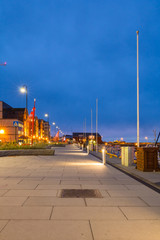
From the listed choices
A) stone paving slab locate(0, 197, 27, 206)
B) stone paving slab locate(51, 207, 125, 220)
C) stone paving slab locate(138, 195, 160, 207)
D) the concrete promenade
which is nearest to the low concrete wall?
the concrete promenade

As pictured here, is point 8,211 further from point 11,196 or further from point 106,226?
point 106,226

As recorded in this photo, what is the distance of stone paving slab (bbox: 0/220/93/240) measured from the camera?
434cm

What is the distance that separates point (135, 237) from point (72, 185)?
17.2ft

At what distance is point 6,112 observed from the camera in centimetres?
10019

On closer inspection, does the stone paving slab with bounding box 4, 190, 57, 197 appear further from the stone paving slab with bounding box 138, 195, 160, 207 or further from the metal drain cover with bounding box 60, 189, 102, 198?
the stone paving slab with bounding box 138, 195, 160, 207

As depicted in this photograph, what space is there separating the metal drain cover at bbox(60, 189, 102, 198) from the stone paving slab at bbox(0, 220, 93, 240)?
245cm

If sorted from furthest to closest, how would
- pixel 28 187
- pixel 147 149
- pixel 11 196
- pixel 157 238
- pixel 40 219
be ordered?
pixel 147 149 < pixel 28 187 < pixel 11 196 < pixel 40 219 < pixel 157 238

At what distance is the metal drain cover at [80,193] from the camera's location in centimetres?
759

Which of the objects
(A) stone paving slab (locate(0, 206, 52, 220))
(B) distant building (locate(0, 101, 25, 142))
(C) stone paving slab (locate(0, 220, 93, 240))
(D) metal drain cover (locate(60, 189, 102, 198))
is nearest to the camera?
(C) stone paving slab (locate(0, 220, 93, 240))

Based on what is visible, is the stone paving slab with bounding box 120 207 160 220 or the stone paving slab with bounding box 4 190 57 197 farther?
the stone paving slab with bounding box 4 190 57 197

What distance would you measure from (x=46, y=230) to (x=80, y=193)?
3.42 meters

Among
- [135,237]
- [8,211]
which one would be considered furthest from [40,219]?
[135,237]

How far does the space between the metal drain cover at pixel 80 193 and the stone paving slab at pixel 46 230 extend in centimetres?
245

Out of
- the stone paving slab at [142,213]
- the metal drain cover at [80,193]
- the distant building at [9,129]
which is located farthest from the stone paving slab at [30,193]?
the distant building at [9,129]
